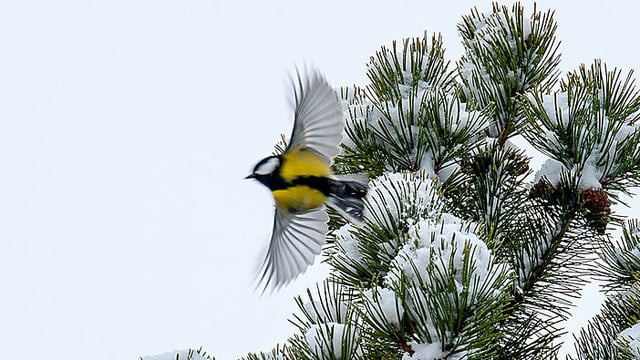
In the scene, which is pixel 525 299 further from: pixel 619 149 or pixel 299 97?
pixel 299 97

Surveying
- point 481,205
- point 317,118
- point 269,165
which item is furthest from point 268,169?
point 481,205

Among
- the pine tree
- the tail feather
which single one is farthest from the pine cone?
the tail feather

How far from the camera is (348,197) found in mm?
2266

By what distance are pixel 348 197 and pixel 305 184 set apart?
0.93 feet

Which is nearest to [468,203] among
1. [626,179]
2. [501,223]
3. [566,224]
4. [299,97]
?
[501,223]

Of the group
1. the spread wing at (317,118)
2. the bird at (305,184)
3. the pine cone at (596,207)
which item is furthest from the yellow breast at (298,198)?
the pine cone at (596,207)

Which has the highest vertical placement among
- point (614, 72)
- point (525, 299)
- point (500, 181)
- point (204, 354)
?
point (614, 72)

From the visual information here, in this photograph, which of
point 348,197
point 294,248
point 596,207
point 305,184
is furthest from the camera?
point 305,184

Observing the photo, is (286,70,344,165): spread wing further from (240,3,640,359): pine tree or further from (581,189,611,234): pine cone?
(581,189,611,234): pine cone

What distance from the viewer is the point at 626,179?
216cm

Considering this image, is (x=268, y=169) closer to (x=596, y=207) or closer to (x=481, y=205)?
(x=481, y=205)

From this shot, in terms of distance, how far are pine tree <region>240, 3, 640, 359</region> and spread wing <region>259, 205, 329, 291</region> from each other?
0.05 m

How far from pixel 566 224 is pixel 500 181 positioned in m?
0.20

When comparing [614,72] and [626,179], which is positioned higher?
[614,72]
